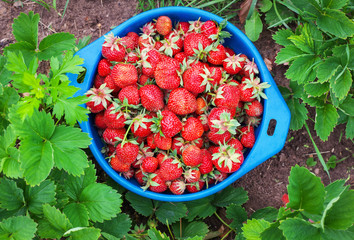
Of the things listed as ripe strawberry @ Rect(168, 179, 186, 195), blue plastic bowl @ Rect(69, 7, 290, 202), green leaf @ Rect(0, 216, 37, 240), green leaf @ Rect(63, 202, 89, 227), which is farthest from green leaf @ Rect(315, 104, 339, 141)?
green leaf @ Rect(0, 216, 37, 240)

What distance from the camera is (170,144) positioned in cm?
124

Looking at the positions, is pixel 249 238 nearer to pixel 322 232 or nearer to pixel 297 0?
pixel 322 232

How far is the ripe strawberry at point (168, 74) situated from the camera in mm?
1188

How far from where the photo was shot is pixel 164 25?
4.34 ft

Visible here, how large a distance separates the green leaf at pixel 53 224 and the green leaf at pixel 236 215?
2.25 feet

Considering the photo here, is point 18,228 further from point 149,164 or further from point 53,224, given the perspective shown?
point 149,164

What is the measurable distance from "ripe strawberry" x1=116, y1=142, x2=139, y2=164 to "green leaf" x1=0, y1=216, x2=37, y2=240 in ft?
1.21

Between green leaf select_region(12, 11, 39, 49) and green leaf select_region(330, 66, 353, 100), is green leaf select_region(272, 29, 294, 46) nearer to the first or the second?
green leaf select_region(330, 66, 353, 100)

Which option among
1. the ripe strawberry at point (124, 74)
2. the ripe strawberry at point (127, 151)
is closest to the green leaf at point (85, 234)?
the ripe strawberry at point (127, 151)

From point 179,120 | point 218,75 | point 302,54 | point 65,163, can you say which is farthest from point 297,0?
point 65,163

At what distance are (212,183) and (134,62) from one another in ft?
1.92

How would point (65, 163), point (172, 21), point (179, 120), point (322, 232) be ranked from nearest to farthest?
point (322, 232) → point (65, 163) → point (179, 120) → point (172, 21)

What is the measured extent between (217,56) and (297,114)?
1.56ft

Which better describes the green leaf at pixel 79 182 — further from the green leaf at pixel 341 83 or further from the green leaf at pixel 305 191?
the green leaf at pixel 341 83
